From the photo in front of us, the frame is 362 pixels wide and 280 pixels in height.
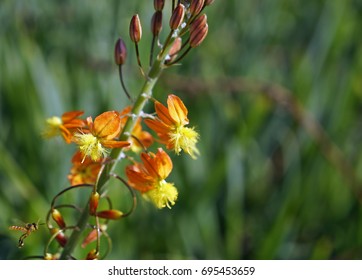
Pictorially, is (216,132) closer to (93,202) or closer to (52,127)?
(52,127)

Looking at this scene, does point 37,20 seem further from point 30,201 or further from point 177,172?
point 30,201

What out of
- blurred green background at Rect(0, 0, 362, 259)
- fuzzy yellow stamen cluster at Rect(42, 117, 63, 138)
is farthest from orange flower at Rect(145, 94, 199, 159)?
blurred green background at Rect(0, 0, 362, 259)

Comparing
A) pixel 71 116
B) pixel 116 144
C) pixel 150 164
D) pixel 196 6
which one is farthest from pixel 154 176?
pixel 196 6

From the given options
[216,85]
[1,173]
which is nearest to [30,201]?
[1,173]

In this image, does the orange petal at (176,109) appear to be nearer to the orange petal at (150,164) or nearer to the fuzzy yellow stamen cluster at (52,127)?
the orange petal at (150,164)

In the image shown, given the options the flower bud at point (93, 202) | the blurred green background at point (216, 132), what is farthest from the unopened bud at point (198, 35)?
the blurred green background at point (216, 132)

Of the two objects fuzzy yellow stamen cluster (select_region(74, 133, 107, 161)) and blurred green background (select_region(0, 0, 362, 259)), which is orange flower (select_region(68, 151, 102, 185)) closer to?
fuzzy yellow stamen cluster (select_region(74, 133, 107, 161))
